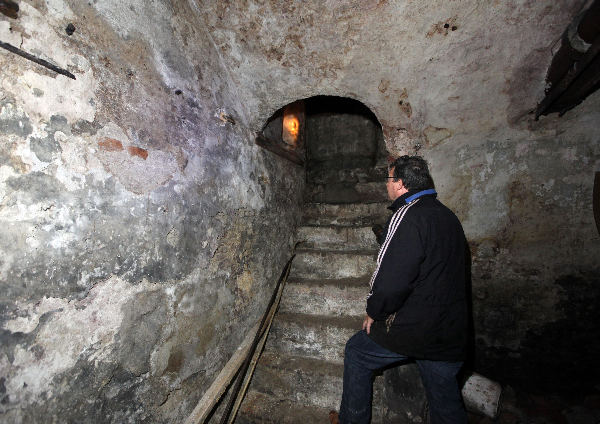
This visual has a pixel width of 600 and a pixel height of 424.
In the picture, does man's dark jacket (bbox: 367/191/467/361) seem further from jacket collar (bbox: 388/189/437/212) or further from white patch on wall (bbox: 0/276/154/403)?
white patch on wall (bbox: 0/276/154/403)

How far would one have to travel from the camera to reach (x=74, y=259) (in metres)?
1.30

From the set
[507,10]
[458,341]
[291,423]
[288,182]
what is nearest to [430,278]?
[458,341]

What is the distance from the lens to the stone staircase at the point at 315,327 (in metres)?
2.42

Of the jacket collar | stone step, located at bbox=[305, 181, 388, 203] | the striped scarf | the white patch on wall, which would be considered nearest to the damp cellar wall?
the white patch on wall

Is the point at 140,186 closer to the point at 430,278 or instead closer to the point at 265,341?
the point at 430,278

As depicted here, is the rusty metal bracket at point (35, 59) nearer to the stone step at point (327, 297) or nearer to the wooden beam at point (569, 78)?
the stone step at point (327, 297)

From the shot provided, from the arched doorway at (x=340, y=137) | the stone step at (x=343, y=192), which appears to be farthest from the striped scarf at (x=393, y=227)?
the arched doorway at (x=340, y=137)

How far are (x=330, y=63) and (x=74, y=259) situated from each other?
2416 millimetres

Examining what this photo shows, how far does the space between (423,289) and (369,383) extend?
856mm

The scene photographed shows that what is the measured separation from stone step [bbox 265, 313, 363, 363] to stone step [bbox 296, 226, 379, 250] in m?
1.08

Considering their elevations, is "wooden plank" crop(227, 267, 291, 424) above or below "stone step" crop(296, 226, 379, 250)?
below

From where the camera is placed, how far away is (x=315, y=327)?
277cm

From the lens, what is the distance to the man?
1.61 metres

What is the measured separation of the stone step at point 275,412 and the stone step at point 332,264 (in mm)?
1364
